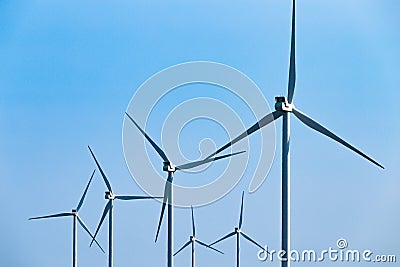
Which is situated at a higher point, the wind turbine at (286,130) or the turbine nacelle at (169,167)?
the turbine nacelle at (169,167)

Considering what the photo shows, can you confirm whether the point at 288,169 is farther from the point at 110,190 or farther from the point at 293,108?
the point at 110,190

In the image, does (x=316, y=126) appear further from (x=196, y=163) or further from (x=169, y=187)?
(x=169, y=187)

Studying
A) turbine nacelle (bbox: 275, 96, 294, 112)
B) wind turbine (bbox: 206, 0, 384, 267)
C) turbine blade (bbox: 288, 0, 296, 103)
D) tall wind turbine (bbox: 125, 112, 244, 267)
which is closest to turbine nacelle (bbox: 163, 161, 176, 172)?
tall wind turbine (bbox: 125, 112, 244, 267)

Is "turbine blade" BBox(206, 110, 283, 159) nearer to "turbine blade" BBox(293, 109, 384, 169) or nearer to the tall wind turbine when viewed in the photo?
"turbine blade" BBox(293, 109, 384, 169)

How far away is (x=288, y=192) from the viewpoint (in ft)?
105

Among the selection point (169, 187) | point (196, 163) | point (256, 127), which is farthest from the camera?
point (169, 187)

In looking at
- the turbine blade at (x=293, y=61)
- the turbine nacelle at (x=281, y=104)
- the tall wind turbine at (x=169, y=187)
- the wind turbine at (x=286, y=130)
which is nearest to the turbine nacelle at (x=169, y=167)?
the tall wind turbine at (x=169, y=187)

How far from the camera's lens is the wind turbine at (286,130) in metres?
31.7

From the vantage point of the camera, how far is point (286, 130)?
3312 cm

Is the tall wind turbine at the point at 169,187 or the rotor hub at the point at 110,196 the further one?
the rotor hub at the point at 110,196

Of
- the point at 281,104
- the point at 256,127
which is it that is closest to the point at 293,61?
the point at 256,127

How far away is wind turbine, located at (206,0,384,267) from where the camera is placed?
3166 centimetres

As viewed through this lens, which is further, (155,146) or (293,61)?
(155,146)

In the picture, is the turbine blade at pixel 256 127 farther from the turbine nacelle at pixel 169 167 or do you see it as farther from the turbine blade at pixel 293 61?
the turbine nacelle at pixel 169 167
